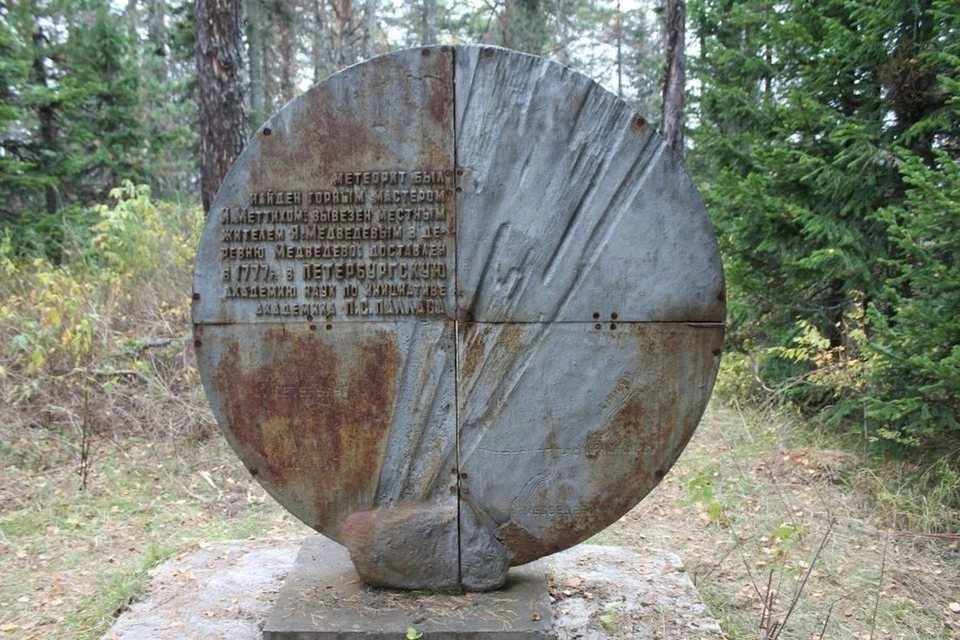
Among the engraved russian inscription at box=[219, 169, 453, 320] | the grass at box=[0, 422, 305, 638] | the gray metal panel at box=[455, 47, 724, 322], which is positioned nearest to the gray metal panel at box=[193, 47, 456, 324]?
the engraved russian inscription at box=[219, 169, 453, 320]

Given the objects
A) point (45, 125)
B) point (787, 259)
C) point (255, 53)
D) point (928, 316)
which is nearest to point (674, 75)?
point (787, 259)

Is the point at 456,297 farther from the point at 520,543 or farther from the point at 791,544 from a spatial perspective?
the point at 791,544

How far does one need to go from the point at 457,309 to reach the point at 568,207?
0.61 meters

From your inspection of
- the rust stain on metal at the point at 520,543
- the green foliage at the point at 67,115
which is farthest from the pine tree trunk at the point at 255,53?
the rust stain on metal at the point at 520,543

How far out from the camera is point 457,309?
10.4 ft

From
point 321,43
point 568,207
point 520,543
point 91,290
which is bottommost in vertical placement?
point 520,543

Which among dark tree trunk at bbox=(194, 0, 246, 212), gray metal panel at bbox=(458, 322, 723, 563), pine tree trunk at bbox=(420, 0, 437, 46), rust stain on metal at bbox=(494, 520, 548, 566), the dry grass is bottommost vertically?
the dry grass

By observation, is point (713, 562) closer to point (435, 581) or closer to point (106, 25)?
point (435, 581)

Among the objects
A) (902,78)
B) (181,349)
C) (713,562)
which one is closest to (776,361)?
(902,78)

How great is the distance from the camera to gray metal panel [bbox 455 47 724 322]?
3.08 m

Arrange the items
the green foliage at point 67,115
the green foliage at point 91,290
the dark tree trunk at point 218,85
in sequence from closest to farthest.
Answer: the green foliage at point 91,290 < the dark tree trunk at point 218,85 < the green foliage at point 67,115

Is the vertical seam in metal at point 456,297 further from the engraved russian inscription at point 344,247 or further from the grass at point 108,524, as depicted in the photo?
the grass at point 108,524

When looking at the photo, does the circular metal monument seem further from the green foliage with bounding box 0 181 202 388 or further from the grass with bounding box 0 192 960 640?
the green foliage with bounding box 0 181 202 388

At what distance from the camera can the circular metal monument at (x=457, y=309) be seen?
310 centimetres
